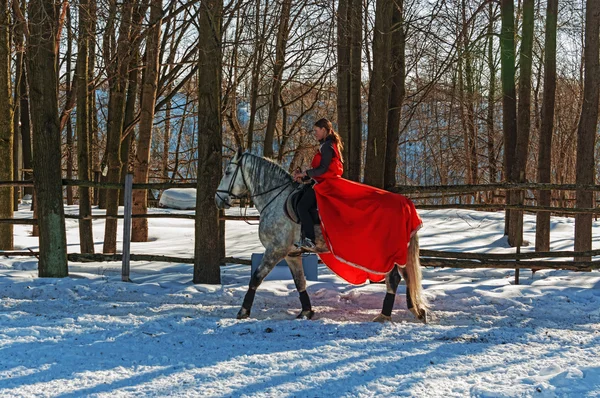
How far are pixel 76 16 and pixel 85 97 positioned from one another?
2208mm

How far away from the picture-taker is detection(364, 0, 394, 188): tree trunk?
8.73m

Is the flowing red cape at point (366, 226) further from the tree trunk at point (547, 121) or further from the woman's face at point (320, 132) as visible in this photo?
the tree trunk at point (547, 121)

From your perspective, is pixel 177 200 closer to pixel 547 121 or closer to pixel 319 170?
pixel 547 121

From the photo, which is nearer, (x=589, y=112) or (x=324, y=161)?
(x=324, y=161)

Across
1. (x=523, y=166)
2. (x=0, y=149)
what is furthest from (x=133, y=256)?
(x=523, y=166)

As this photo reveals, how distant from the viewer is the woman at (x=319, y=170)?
6.55 metres

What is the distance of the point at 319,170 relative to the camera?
6.54 metres

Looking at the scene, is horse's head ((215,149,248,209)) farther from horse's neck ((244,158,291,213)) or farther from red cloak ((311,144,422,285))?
red cloak ((311,144,422,285))

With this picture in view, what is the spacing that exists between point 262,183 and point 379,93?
9.74 ft

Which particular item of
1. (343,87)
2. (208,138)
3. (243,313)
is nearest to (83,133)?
(208,138)

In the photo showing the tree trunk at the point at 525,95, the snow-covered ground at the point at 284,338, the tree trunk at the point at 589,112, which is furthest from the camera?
the tree trunk at the point at 525,95

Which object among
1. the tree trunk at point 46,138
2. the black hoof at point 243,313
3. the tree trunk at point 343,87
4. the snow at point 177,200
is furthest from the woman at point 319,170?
the snow at point 177,200

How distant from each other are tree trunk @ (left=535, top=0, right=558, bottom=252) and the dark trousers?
6.95 m

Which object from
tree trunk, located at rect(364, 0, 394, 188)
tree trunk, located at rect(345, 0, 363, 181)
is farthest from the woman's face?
tree trunk, located at rect(345, 0, 363, 181)
